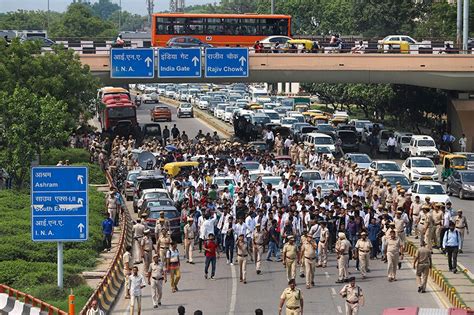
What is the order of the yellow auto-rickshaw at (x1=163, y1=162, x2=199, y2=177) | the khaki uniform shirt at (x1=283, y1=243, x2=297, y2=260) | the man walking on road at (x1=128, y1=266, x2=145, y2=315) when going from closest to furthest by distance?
the man walking on road at (x1=128, y1=266, x2=145, y2=315) → the khaki uniform shirt at (x1=283, y1=243, x2=297, y2=260) → the yellow auto-rickshaw at (x1=163, y1=162, x2=199, y2=177)

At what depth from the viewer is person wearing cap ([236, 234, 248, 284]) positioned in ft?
98.9

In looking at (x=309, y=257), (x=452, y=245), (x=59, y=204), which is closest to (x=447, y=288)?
(x=452, y=245)

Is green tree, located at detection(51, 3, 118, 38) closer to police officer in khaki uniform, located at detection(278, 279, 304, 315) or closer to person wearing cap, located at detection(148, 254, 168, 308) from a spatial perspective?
person wearing cap, located at detection(148, 254, 168, 308)

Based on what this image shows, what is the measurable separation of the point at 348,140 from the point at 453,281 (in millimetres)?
32959

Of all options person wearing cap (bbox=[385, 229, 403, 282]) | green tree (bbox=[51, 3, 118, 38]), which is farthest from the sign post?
green tree (bbox=[51, 3, 118, 38])

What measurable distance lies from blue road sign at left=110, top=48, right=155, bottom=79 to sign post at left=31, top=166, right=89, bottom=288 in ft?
118

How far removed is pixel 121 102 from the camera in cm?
6869

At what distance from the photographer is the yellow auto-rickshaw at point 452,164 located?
51.9 meters

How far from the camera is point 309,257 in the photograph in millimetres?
29781

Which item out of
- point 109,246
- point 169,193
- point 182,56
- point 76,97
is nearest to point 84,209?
point 109,246

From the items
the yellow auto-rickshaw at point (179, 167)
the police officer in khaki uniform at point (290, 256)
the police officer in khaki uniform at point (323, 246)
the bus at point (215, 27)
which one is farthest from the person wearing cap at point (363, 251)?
the bus at point (215, 27)

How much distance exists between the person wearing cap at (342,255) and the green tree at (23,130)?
1742 cm

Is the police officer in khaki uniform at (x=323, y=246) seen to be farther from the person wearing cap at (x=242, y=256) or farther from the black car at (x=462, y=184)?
the black car at (x=462, y=184)

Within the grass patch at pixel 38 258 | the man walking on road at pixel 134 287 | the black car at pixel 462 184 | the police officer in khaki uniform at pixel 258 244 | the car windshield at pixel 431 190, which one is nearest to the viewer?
the man walking on road at pixel 134 287
